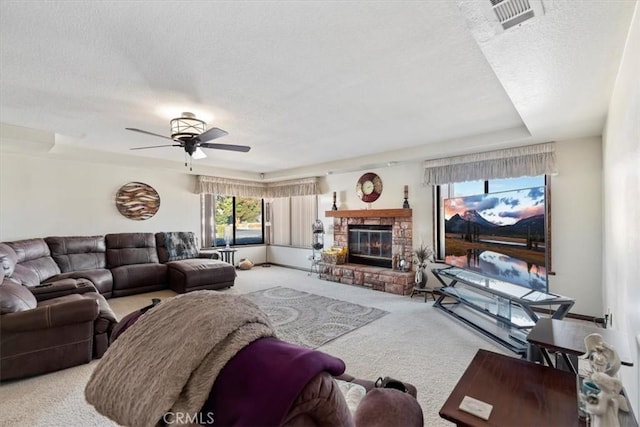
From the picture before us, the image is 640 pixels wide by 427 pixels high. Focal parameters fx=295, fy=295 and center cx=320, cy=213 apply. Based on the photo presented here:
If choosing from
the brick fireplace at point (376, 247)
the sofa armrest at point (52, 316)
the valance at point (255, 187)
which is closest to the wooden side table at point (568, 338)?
the brick fireplace at point (376, 247)

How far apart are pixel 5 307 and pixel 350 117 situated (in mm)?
3521

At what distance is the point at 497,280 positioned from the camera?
3.44 metres

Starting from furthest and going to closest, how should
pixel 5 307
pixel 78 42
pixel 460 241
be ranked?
pixel 460 241
pixel 5 307
pixel 78 42

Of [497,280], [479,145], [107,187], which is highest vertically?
[479,145]

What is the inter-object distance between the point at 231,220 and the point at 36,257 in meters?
3.77

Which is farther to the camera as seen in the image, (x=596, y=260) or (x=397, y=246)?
(x=397, y=246)

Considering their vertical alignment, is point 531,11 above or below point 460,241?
above

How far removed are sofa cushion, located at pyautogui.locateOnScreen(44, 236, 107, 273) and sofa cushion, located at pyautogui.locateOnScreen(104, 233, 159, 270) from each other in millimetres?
113

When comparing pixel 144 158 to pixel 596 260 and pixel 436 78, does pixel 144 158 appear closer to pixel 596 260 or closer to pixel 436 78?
pixel 436 78

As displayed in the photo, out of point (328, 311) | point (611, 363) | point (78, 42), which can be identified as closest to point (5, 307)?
point (78, 42)

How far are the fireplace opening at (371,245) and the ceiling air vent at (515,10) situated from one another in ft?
14.0

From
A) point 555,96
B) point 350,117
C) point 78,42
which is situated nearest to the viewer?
point 78,42

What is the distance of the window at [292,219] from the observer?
726 cm

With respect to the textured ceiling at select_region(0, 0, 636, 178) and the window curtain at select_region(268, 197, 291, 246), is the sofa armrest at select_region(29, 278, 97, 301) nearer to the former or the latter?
the textured ceiling at select_region(0, 0, 636, 178)
